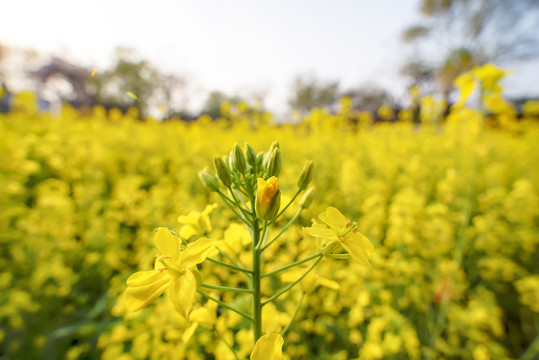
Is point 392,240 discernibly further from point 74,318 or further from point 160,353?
point 74,318

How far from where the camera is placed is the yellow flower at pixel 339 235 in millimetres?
488

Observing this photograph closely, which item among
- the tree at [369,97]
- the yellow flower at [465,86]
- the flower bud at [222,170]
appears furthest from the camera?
the tree at [369,97]

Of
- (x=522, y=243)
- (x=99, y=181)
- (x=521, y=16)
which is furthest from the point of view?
(x=521, y=16)

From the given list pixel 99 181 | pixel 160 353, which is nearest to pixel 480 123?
pixel 160 353

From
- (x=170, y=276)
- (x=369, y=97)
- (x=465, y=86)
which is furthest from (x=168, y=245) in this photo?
(x=369, y=97)

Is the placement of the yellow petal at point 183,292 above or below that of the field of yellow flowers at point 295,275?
above

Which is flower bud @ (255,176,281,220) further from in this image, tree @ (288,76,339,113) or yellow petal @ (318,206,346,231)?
tree @ (288,76,339,113)

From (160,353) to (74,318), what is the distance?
766mm

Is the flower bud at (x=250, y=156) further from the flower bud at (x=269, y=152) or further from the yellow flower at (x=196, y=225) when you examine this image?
the yellow flower at (x=196, y=225)

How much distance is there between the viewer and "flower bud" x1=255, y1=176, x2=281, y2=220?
1.69 feet

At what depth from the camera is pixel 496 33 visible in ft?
51.1

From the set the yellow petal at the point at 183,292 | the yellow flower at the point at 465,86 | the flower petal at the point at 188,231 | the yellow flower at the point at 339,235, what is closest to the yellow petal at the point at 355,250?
the yellow flower at the point at 339,235

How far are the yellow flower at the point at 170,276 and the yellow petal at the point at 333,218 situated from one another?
0.22m

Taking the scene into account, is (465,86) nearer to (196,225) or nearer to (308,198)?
(308,198)
